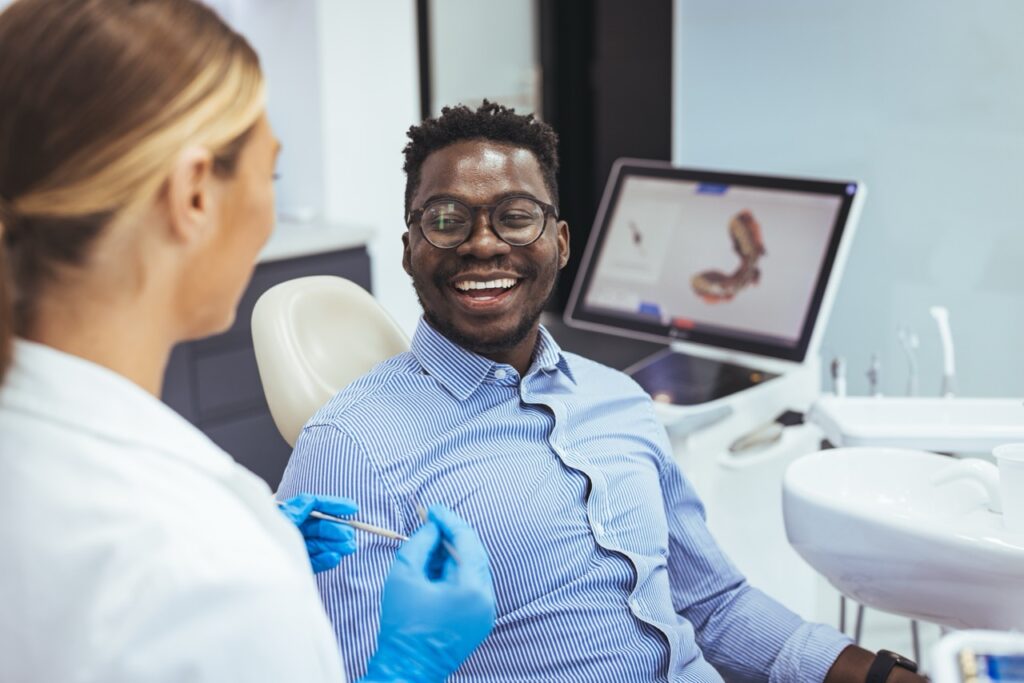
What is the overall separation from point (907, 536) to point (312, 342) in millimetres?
788

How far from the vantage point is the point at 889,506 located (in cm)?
144

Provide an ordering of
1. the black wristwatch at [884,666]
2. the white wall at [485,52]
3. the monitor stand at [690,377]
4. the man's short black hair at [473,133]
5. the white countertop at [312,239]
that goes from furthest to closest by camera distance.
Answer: the white wall at [485,52] < the white countertop at [312,239] < the monitor stand at [690,377] < the man's short black hair at [473,133] < the black wristwatch at [884,666]

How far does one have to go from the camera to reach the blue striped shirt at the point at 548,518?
1.29 metres

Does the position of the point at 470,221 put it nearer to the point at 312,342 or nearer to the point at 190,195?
the point at 312,342

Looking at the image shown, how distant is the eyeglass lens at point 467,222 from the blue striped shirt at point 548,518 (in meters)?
0.12

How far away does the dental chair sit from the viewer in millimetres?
1515

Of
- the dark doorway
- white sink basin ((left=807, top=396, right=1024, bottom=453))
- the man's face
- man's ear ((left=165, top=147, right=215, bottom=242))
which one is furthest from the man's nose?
the dark doorway

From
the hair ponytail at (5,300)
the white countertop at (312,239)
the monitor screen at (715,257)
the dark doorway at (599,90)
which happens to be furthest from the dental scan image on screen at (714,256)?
the hair ponytail at (5,300)

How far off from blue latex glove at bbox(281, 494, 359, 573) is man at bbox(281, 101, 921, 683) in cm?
8

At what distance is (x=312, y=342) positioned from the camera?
1.58 meters

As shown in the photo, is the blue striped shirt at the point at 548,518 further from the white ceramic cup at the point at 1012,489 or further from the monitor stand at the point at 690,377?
the monitor stand at the point at 690,377

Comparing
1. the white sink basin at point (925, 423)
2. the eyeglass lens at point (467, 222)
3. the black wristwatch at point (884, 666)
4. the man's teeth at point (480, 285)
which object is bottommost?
the black wristwatch at point (884, 666)

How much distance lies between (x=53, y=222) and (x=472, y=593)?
1.51 ft

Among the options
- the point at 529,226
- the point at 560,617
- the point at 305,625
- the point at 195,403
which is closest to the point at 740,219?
the point at 529,226
